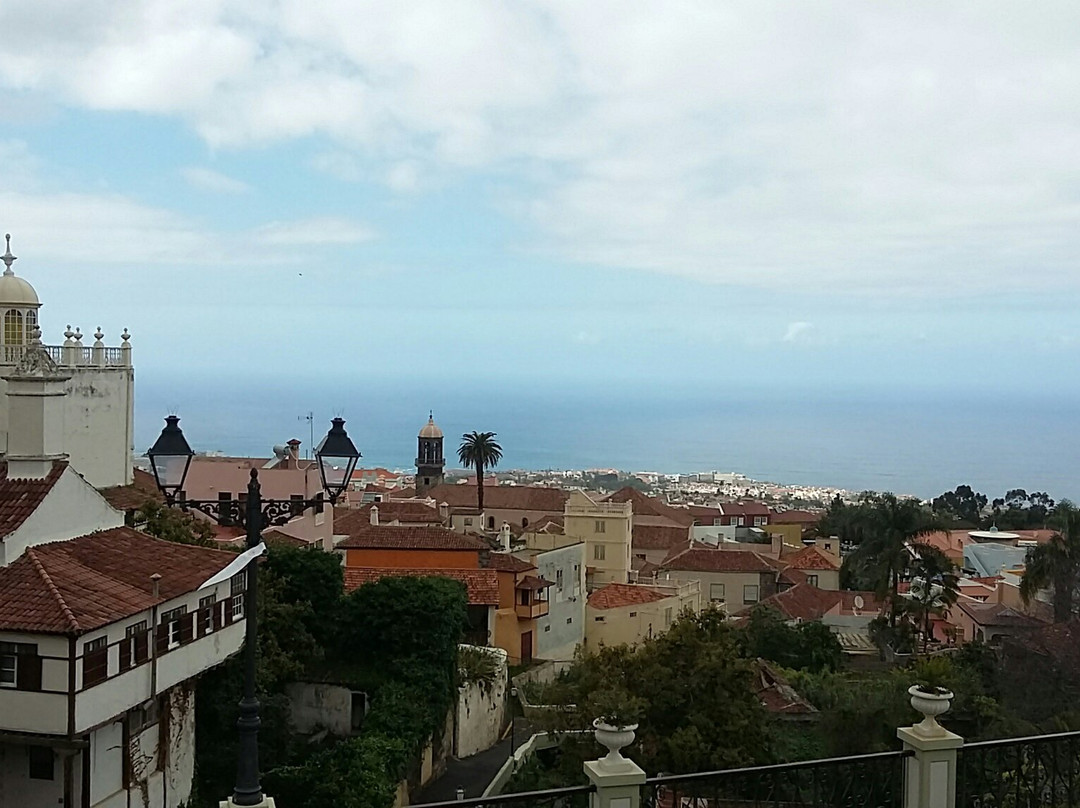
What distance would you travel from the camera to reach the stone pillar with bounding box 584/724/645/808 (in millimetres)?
6031

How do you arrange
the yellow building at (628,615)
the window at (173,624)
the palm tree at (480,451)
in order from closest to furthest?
1. the window at (173,624)
2. the yellow building at (628,615)
3. the palm tree at (480,451)

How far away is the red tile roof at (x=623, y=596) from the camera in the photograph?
35500 millimetres

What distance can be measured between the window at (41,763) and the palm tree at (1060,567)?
26330 millimetres

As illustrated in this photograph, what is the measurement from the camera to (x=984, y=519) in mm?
78562

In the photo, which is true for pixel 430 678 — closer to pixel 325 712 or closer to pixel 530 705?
pixel 325 712

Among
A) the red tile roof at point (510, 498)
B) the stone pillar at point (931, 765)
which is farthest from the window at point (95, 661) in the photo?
the red tile roof at point (510, 498)

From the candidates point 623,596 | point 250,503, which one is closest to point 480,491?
point 623,596

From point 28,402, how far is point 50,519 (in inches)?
69.6

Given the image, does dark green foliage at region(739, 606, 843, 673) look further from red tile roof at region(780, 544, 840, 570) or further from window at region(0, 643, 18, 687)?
window at region(0, 643, 18, 687)

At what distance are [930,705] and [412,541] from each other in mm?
23928

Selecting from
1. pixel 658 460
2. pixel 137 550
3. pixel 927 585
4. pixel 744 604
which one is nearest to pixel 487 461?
pixel 744 604

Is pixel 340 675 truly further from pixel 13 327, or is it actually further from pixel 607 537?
pixel 607 537

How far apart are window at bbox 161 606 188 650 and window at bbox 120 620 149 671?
574 millimetres

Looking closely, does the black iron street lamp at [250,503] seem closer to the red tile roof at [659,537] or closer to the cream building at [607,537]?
the cream building at [607,537]
